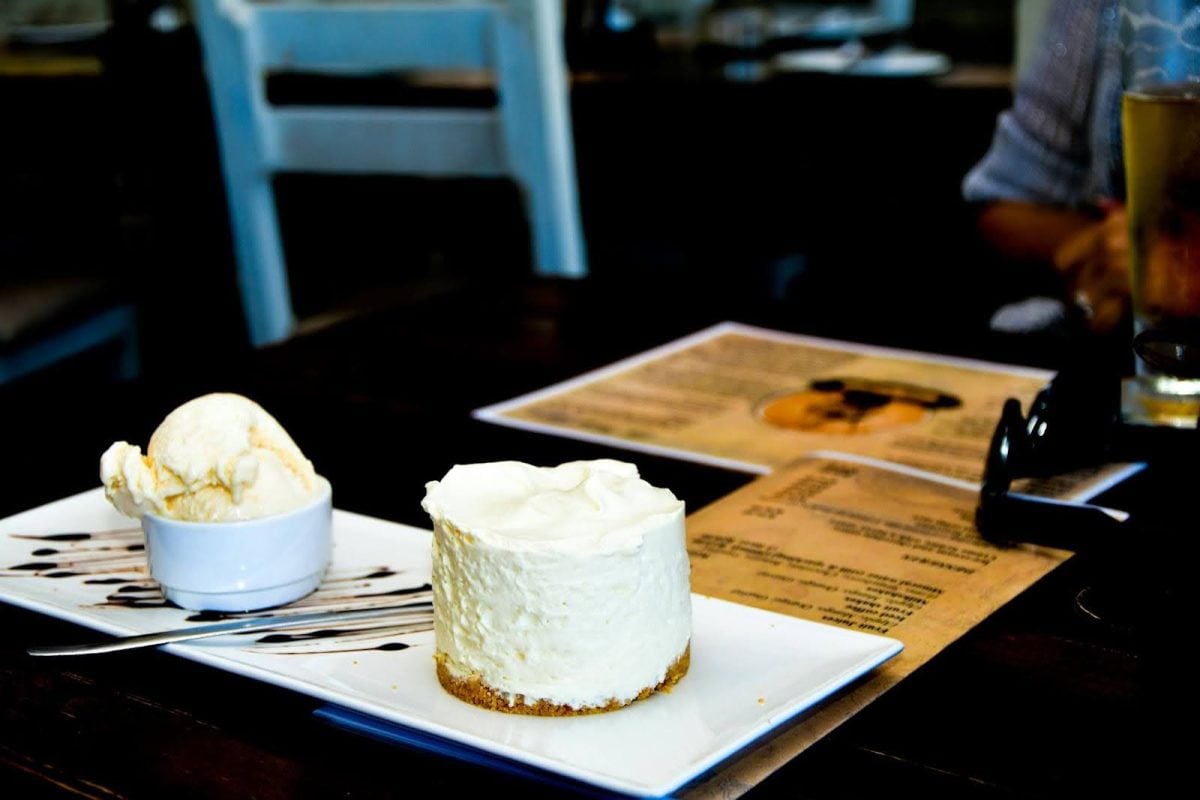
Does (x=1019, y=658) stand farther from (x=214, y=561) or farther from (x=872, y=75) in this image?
(x=872, y=75)

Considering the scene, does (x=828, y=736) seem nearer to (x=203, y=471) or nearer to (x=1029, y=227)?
(x=203, y=471)

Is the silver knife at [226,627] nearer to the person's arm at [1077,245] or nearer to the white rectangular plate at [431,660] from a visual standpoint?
the white rectangular plate at [431,660]

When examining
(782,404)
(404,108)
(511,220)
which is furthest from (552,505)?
(404,108)

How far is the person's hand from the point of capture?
1.57 m

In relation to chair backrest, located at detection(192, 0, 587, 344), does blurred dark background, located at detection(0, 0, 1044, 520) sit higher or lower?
lower

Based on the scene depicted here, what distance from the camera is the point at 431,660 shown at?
0.72 meters

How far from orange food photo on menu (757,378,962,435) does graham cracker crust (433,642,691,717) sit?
1.64 feet

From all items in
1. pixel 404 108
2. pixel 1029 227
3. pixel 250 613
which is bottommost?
pixel 1029 227

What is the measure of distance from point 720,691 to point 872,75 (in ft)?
11.4

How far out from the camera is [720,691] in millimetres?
672

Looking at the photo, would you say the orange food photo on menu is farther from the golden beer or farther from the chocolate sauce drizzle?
the chocolate sauce drizzle

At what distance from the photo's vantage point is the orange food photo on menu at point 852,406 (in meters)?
1.16

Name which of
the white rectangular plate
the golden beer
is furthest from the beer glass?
the white rectangular plate

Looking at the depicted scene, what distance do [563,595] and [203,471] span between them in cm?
25
